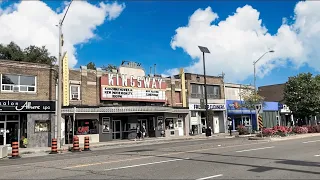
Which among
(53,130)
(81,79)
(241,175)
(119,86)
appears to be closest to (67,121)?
(53,130)

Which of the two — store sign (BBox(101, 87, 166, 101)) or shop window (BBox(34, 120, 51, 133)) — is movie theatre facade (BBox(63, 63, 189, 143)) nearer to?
store sign (BBox(101, 87, 166, 101))

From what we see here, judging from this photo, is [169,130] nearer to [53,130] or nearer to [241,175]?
[53,130]

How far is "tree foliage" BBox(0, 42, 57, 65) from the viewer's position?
49.7 meters

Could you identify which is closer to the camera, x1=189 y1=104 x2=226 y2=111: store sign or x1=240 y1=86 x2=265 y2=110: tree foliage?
Result: x1=189 y1=104 x2=226 y2=111: store sign

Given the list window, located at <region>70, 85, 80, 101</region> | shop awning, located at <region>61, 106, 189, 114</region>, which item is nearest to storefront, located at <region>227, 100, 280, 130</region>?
shop awning, located at <region>61, 106, 189, 114</region>

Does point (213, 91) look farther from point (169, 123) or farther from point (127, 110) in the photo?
point (127, 110)

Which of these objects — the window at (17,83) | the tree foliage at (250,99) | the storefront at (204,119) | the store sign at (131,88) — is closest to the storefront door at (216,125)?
the storefront at (204,119)

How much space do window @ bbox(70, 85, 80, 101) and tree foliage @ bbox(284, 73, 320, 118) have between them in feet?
90.0

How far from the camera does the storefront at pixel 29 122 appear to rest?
94.9 ft

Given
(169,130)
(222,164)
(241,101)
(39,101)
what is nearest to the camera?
(222,164)

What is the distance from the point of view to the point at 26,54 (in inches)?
2014

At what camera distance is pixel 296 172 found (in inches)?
406

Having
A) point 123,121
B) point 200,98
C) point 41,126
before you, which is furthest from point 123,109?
point 200,98

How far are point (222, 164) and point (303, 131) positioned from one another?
83.8 ft
